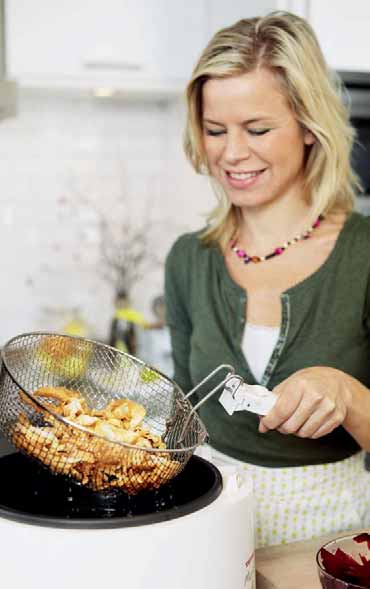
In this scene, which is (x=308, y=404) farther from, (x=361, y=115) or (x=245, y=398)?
(x=361, y=115)

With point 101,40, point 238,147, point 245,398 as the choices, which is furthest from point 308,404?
point 101,40

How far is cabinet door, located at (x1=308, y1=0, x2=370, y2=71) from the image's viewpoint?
1892 millimetres

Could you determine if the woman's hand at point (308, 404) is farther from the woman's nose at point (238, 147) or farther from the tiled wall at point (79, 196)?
the tiled wall at point (79, 196)

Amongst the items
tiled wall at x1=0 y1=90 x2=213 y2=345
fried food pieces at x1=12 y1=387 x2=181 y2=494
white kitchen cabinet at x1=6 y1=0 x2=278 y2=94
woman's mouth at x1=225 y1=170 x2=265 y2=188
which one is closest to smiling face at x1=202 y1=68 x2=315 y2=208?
woman's mouth at x1=225 y1=170 x2=265 y2=188

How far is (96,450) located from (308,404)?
272mm

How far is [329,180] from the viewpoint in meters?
1.39

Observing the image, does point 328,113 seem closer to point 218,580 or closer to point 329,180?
point 329,180

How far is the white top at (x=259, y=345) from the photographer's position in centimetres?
135

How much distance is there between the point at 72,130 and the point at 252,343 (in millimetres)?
1294

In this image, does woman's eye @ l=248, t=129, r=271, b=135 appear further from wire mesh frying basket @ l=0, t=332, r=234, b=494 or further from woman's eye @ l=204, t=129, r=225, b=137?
wire mesh frying basket @ l=0, t=332, r=234, b=494

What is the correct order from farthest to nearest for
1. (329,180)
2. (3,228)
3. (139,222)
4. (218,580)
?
1. (139,222)
2. (3,228)
3. (329,180)
4. (218,580)

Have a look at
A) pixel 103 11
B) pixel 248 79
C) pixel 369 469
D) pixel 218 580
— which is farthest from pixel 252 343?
pixel 103 11

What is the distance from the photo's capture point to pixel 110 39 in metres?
2.11

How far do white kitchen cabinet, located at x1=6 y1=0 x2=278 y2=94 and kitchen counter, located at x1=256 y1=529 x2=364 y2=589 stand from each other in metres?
1.37
